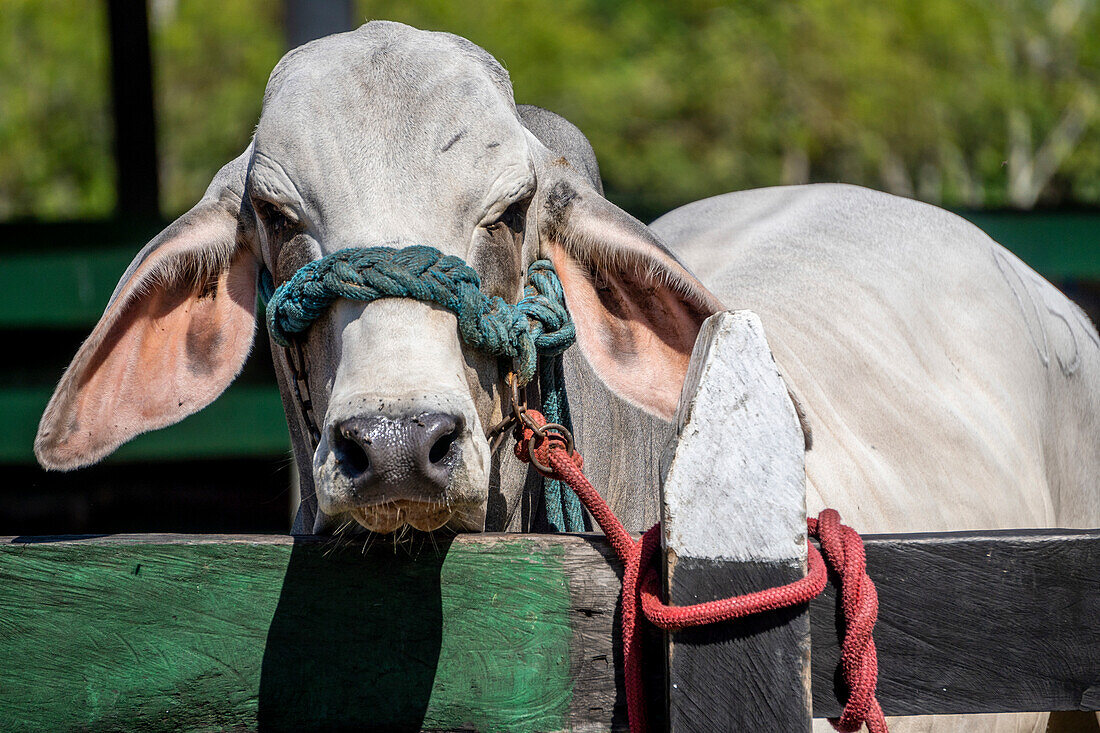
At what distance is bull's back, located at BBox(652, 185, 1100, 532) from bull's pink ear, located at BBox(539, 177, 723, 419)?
623 millimetres

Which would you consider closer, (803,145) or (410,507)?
(410,507)

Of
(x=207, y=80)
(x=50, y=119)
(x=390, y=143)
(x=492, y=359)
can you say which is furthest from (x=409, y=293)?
(x=207, y=80)

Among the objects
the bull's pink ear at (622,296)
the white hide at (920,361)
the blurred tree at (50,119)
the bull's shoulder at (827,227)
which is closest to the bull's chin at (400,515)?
the bull's pink ear at (622,296)

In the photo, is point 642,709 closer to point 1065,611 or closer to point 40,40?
point 1065,611

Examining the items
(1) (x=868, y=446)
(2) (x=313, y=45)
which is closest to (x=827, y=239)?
(1) (x=868, y=446)

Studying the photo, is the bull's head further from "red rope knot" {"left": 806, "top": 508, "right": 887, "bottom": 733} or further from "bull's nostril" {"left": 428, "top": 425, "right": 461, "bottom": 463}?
"red rope knot" {"left": 806, "top": 508, "right": 887, "bottom": 733}

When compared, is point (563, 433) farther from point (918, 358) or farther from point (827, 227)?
point (827, 227)

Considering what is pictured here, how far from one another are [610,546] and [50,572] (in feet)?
2.46

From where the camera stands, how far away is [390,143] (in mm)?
1910

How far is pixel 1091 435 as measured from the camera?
3383mm

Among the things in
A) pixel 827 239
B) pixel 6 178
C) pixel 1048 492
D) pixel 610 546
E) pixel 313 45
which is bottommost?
pixel 1048 492

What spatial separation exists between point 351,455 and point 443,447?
0.43ft

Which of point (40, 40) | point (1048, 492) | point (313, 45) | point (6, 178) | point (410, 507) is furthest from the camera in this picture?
point (40, 40)

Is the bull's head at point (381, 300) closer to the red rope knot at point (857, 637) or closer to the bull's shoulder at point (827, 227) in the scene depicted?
the red rope knot at point (857, 637)
